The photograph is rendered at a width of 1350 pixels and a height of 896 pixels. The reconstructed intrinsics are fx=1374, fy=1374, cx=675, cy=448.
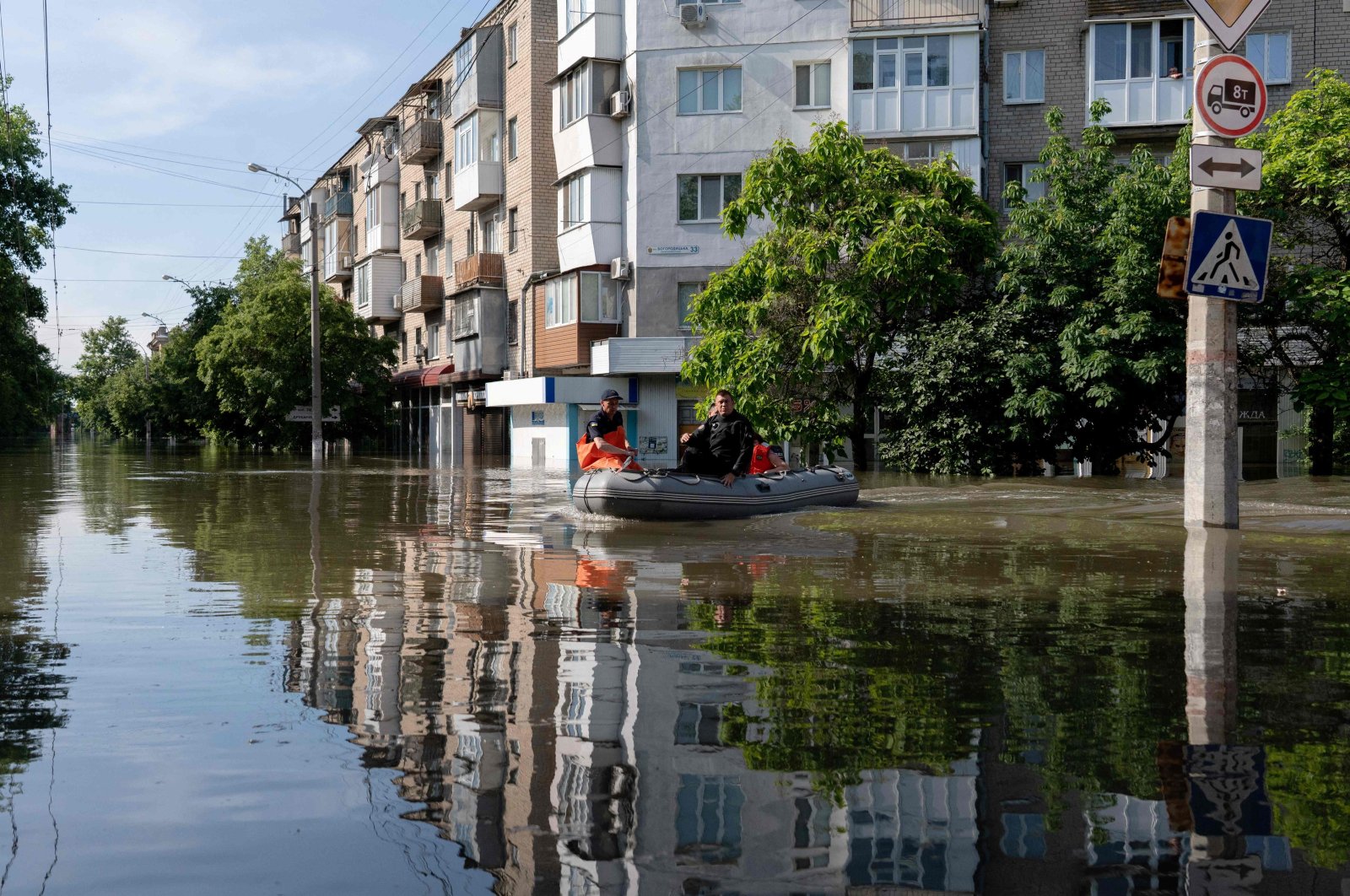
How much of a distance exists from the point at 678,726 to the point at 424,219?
53.0 meters

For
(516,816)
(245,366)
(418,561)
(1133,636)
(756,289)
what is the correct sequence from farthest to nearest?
1. (245,366)
2. (756,289)
3. (418,561)
4. (1133,636)
5. (516,816)

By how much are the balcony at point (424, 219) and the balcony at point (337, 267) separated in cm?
1681

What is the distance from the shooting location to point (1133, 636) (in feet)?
25.4

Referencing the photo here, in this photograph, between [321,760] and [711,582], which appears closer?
[321,760]

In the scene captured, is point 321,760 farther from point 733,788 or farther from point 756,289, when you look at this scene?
point 756,289

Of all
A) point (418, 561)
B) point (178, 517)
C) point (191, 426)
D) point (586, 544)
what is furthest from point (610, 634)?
point (191, 426)

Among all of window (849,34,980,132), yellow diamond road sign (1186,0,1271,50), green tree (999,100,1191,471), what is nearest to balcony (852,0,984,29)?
window (849,34,980,132)

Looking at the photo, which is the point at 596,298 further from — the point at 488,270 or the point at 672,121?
the point at 488,270

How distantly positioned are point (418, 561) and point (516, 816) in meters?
8.43

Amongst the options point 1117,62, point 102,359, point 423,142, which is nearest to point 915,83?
point 1117,62

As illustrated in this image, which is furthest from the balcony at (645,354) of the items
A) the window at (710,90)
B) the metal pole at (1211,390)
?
the metal pole at (1211,390)

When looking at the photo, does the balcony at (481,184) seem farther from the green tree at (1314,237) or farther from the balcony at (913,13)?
the green tree at (1314,237)

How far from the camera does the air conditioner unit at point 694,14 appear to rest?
132 feet

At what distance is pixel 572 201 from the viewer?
4369 cm
